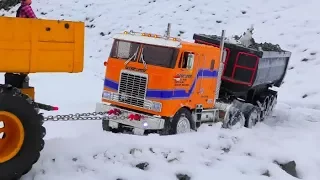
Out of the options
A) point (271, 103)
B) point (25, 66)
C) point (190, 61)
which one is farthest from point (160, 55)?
point (271, 103)

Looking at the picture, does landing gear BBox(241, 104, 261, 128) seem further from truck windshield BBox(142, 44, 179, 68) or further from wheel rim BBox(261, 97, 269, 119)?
truck windshield BBox(142, 44, 179, 68)

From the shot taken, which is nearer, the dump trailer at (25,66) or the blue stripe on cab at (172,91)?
the dump trailer at (25,66)

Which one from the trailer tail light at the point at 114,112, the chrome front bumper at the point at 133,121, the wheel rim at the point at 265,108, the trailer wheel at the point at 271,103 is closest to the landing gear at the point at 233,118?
the wheel rim at the point at 265,108

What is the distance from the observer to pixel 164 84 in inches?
414

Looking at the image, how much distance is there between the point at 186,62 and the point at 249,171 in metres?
3.76

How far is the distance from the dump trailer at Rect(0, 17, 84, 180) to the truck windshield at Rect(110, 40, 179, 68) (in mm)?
3983

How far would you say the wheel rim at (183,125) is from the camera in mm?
10966

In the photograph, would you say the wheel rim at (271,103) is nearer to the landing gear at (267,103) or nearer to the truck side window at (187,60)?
the landing gear at (267,103)

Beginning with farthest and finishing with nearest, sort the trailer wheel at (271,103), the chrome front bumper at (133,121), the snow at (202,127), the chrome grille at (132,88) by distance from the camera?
the trailer wheel at (271,103) < the chrome grille at (132,88) < the chrome front bumper at (133,121) < the snow at (202,127)

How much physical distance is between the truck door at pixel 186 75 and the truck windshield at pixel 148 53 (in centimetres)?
25

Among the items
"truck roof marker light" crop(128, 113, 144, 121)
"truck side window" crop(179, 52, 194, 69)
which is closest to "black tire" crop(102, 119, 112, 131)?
"truck roof marker light" crop(128, 113, 144, 121)

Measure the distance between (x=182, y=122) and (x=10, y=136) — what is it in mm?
5092

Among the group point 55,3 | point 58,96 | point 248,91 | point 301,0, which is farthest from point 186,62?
point 55,3

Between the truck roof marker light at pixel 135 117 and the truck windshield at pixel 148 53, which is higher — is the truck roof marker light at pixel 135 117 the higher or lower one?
the lower one
